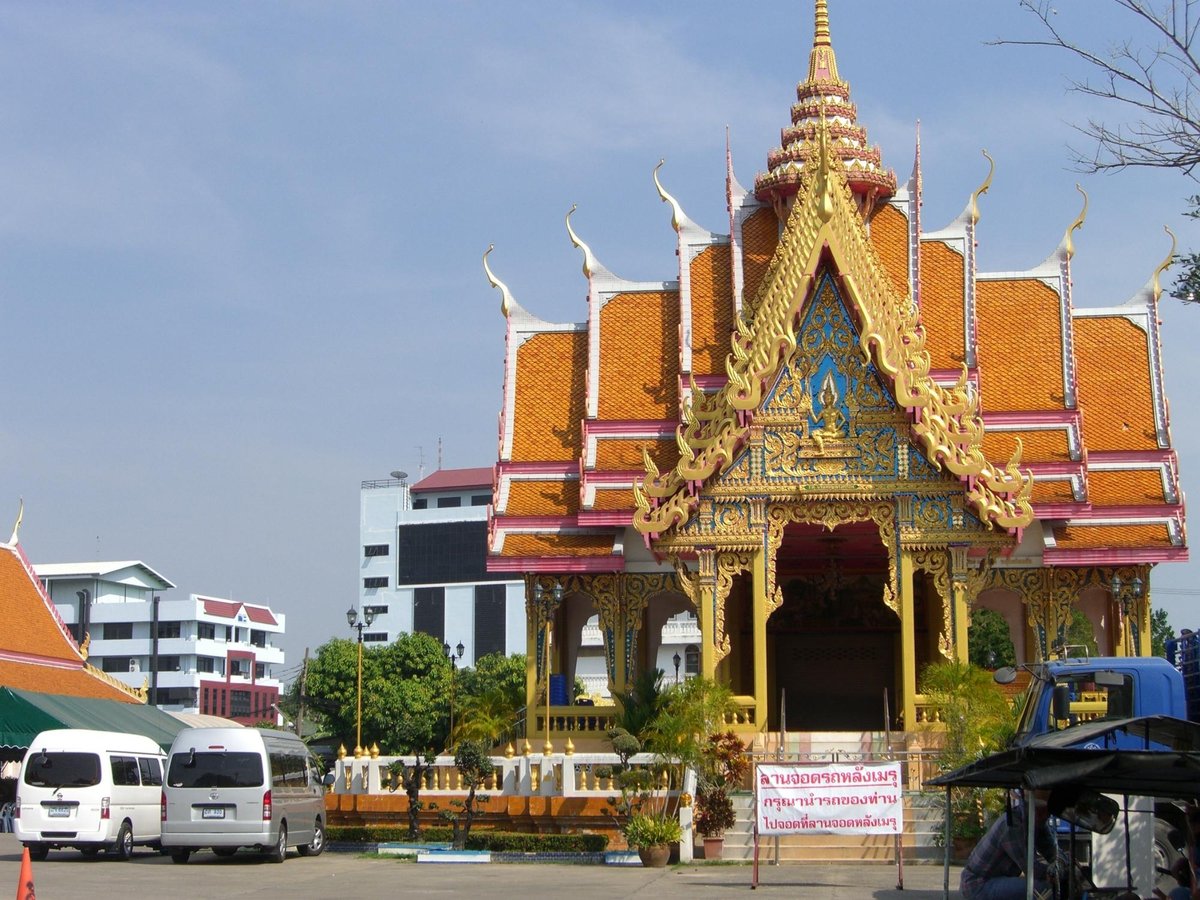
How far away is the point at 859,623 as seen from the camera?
31203 millimetres

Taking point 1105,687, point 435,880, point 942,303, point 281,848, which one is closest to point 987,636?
point 942,303

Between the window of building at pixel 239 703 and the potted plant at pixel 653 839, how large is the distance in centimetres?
8478

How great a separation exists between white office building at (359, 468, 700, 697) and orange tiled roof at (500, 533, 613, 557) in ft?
239

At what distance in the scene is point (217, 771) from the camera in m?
21.8

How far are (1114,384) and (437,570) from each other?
80.6m

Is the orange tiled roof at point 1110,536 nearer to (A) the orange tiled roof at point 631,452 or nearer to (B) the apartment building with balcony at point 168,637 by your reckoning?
(A) the orange tiled roof at point 631,452

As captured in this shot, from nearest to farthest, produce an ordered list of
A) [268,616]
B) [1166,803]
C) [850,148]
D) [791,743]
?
[1166,803]
[791,743]
[850,148]
[268,616]

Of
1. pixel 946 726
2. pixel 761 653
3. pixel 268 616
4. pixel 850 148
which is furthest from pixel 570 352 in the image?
pixel 268 616

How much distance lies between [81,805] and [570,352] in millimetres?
12166

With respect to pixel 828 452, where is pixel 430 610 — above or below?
above

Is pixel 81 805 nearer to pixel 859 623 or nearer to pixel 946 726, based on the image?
pixel 946 726

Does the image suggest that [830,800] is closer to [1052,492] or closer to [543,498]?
[1052,492]

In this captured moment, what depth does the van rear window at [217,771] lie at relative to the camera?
2170 centimetres

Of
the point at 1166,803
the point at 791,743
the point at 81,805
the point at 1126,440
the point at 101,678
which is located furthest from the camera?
the point at 101,678
